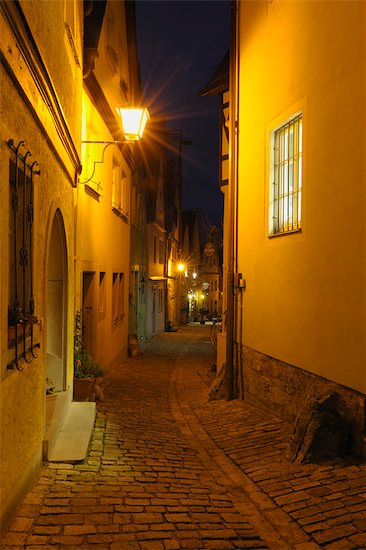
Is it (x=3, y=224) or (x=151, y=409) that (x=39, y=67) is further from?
(x=151, y=409)

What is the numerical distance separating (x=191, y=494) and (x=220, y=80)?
10.4 metres

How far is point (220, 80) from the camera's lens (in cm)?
1282

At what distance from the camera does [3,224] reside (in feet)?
11.6

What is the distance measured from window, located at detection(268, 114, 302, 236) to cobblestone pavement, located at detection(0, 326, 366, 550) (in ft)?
10.0

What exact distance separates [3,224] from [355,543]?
3442 millimetres

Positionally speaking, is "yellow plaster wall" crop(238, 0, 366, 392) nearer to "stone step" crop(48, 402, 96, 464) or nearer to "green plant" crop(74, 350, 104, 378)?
"green plant" crop(74, 350, 104, 378)

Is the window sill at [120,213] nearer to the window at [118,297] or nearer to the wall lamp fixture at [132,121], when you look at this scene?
the window at [118,297]

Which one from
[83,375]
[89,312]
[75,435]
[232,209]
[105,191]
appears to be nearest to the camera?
[75,435]

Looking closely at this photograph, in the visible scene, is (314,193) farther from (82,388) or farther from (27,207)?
(82,388)

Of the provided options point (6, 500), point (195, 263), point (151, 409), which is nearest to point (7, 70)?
point (6, 500)

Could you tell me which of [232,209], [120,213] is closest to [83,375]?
[232,209]

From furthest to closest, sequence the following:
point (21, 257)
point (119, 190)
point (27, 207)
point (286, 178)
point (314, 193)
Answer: point (119, 190)
point (286, 178)
point (314, 193)
point (27, 207)
point (21, 257)

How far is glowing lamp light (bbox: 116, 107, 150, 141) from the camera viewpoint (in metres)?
8.83

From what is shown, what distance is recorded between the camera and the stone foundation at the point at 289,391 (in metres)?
5.68
